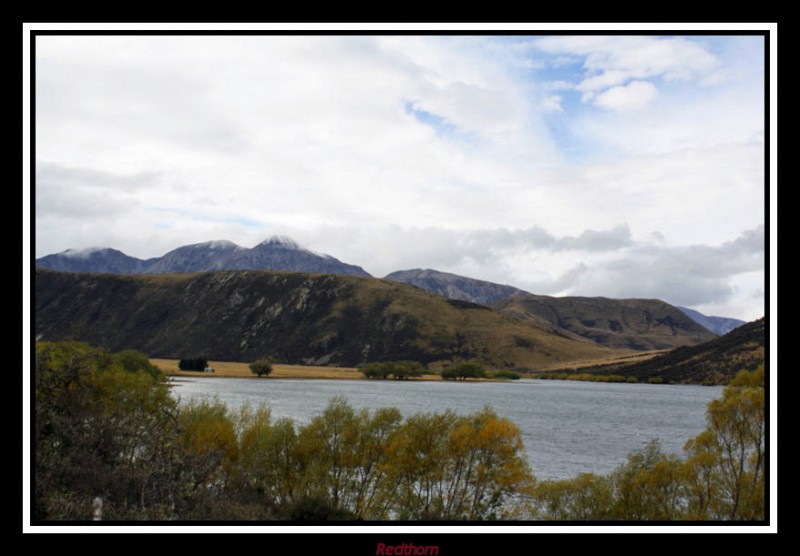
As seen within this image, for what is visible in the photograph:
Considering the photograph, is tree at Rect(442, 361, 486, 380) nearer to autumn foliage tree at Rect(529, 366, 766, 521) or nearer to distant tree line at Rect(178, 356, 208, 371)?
distant tree line at Rect(178, 356, 208, 371)

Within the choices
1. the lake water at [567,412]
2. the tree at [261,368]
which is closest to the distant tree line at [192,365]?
the tree at [261,368]

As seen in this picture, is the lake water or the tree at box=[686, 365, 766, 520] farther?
the lake water

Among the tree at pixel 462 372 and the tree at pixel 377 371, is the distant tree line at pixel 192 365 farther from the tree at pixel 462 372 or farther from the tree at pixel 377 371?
the tree at pixel 462 372

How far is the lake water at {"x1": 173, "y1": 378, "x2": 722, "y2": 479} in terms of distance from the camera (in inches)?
2327

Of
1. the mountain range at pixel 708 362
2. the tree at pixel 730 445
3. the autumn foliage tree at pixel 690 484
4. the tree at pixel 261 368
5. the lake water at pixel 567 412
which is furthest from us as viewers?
the tree at pixel 261 368

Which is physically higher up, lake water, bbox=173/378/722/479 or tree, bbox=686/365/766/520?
tree, bbox=686/365/766/520

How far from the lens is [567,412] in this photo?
Result: 94.4 m

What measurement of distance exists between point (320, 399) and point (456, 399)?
83.2ft

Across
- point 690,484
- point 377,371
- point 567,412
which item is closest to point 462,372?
point 377,371

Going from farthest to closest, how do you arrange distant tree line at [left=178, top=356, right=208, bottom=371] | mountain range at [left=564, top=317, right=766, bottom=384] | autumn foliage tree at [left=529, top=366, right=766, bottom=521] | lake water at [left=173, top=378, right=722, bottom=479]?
distant tree line at [left=178, top=356, right=208, bottom=371] < mountain range at [left=564, top=317, right=766, bottom=384] < lake water at [left=173, top=378, right=722, bottom=479] < autumn foliage tree at [left=529, top=366, right=766, bottom=521]

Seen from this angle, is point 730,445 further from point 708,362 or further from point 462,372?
point 462,372

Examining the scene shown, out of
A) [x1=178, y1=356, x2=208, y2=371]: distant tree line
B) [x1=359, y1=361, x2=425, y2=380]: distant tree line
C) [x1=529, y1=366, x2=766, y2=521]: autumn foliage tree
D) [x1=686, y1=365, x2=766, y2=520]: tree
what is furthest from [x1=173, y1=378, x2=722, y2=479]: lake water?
[x1=178, y1=356, x2=208, y2=371]: distant tree line

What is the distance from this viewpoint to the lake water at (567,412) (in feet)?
194
